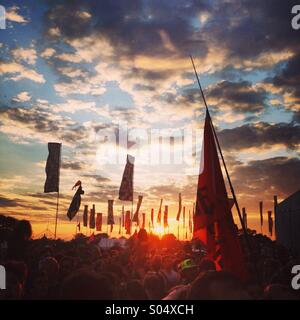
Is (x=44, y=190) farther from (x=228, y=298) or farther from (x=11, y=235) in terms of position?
(x=228, y=298)

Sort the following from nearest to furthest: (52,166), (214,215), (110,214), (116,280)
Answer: (116,280) → (214,215) → (52,166) → (110,214)

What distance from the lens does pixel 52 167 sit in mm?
24844

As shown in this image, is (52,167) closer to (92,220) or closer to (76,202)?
(76,202)

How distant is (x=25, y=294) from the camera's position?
6047 mm

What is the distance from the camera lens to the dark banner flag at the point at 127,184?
2661 cm

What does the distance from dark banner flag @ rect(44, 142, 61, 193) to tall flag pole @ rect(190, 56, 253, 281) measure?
1926 cm

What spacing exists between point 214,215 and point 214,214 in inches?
0.7

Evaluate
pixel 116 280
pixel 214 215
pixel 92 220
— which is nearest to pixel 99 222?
pixel 92 220

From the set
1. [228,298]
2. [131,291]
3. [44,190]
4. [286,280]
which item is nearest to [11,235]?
[131,291]

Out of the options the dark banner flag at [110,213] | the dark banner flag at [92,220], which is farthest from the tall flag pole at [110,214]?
the dark banner flag at [92,220]
